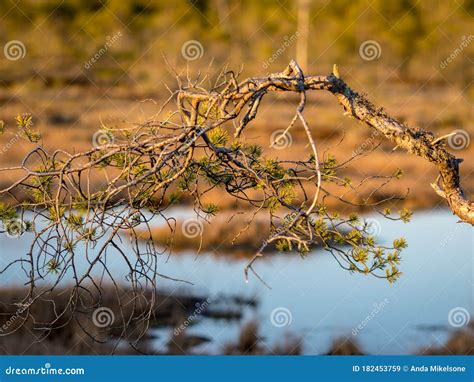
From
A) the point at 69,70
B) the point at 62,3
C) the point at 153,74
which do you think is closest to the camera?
the point at 153,74

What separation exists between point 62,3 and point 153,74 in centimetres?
571

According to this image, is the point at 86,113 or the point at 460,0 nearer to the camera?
the point at 86,113

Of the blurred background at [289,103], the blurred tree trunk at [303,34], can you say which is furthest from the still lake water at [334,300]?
the blurred tree trunk at [303,34]

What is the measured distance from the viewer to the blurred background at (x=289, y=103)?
24.8 ft

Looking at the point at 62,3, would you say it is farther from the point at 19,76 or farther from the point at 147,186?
the point at 147,186

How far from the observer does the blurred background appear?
7.55m

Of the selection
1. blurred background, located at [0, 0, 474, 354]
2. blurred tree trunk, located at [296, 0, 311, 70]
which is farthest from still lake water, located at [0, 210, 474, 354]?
blurred tree trunk, located at [296, 0, 311, 70]

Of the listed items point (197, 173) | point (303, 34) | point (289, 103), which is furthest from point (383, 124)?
point (303, 34)

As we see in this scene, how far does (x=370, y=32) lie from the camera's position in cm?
Result: 2884

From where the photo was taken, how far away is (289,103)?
22.8m

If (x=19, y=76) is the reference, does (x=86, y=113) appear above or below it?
below

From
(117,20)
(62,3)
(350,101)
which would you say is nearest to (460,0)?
(117,20)

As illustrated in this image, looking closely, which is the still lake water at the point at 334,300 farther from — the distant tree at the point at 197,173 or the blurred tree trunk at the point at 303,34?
the blurred tree trunk at the point at 303,34

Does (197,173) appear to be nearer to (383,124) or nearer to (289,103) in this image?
(383,124)
